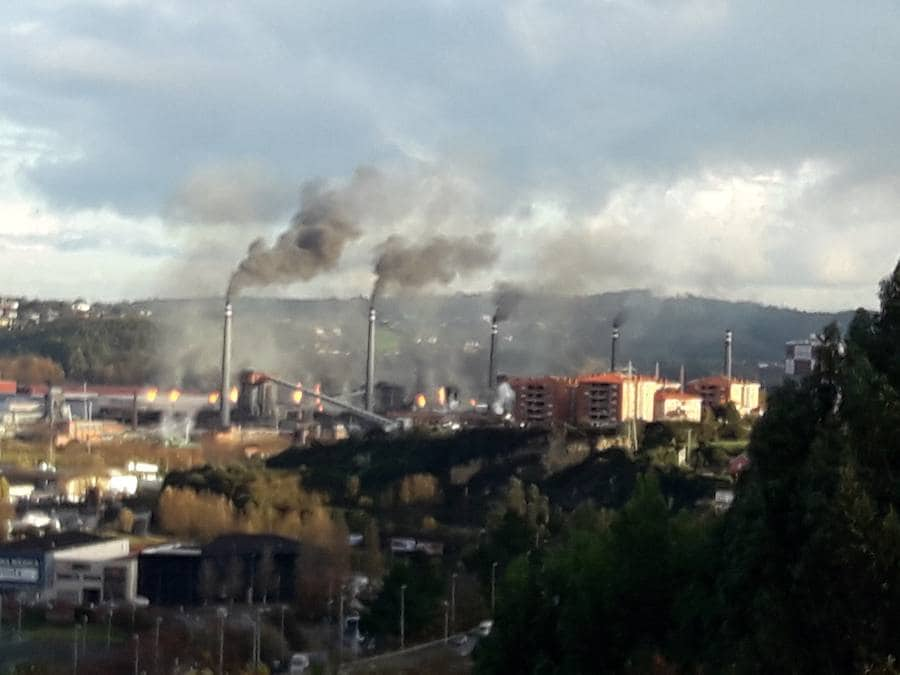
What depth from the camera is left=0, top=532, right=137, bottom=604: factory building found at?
18500 millimetres

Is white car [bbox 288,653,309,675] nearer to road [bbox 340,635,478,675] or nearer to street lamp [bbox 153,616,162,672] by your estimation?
road [bbox 340,635,478,675]

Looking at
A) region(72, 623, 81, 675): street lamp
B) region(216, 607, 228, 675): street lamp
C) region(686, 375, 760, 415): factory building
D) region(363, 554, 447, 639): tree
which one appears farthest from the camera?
region(686, 375, 760, 415): factory building

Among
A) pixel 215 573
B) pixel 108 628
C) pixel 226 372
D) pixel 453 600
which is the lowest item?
pixel 108 628

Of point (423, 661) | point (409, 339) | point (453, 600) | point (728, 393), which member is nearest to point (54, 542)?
point (453, 600)

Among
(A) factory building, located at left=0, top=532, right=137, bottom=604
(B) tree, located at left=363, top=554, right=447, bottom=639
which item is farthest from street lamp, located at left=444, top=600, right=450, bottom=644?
(A) factory building, located at left=0, top=532, right=137, bottom=604

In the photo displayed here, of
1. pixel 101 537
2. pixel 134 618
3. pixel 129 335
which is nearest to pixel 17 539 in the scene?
pixel 101 537

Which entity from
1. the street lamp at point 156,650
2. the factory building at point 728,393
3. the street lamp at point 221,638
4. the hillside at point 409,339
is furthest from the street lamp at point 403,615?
the hillside at point 409,339

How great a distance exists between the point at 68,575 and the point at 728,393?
19.5 m

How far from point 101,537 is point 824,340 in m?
15.2

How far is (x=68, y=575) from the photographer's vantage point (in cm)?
1864

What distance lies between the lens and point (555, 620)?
829 centimetres

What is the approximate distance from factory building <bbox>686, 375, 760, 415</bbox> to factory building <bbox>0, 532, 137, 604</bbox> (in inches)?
710

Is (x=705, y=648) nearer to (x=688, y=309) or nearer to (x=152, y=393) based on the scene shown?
(x=152, y=393)

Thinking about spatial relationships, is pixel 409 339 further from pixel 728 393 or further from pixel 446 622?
pixel 446 622
